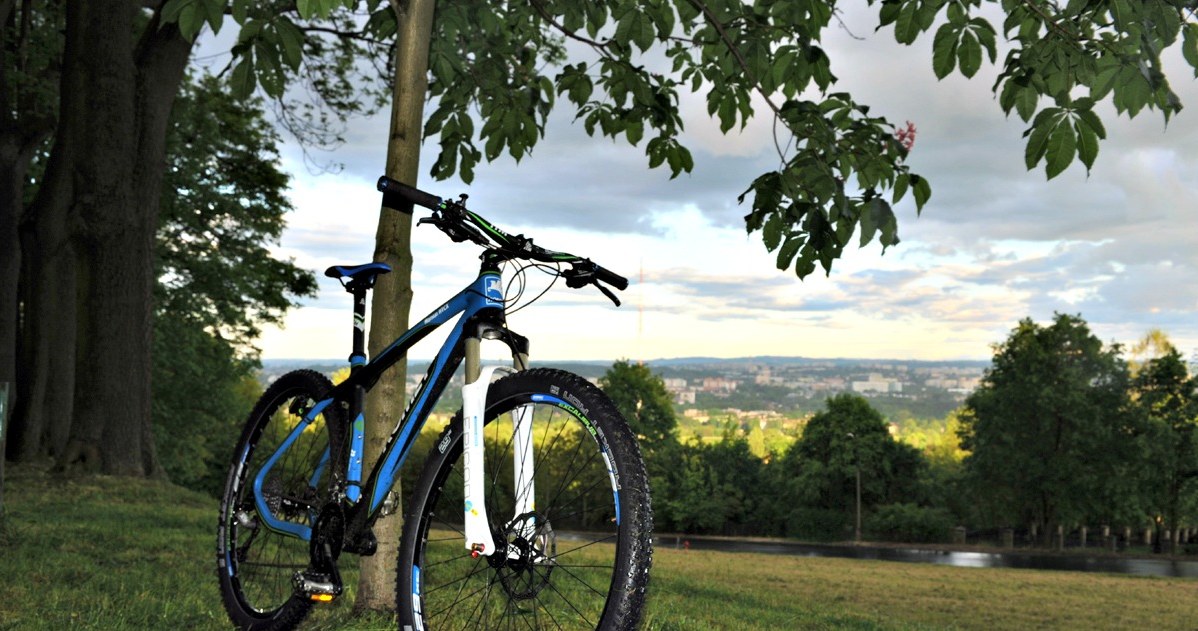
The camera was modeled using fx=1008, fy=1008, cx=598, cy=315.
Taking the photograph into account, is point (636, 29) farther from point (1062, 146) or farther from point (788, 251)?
point (1062, 146)

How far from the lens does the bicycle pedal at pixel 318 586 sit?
3933 millimetres

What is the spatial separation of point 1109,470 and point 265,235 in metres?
43.0

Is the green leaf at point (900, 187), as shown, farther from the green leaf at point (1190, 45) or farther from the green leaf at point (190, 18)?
the green leaf at point (190, 18)

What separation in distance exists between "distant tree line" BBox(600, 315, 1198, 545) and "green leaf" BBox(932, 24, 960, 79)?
140 feet

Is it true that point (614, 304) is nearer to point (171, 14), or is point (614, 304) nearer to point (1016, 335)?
point (171, 14)

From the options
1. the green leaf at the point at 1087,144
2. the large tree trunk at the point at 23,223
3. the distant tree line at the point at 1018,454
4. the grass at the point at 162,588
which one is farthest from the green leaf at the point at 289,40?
the distant tree line at the point at 1018,454

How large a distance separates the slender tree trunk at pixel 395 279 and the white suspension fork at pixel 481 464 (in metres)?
1.53

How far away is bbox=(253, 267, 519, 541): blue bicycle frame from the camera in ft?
11.5

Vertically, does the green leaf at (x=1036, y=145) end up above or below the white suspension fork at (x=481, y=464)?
above

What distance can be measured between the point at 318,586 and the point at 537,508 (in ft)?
3.61

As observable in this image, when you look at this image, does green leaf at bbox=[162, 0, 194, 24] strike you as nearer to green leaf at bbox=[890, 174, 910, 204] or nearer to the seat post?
the seat post

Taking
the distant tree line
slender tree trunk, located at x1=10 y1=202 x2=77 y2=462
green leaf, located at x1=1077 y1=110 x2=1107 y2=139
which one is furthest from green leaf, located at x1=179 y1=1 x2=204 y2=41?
the distant tree line

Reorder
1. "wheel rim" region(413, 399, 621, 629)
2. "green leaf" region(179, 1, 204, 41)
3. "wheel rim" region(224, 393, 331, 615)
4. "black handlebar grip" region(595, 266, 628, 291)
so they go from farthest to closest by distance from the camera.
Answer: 1. "wheel rim" region(224, 393, 331, 615)
2. "green leaf" region(179, 1, 204, 41)
3. "black handlebar grip" region(595, 266, 628, 291)
4. "wheel rim" region(413, 399, 621, 629)

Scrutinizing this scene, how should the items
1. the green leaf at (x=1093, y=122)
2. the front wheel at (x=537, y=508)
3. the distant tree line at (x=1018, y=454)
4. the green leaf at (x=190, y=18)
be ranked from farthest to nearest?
the distant tree line at (x=1018, y=454)
the green leaf at (x=190, y=18)
the green leaf at (x=1093, y=122)
the front wheel at (x=537, y=508)
